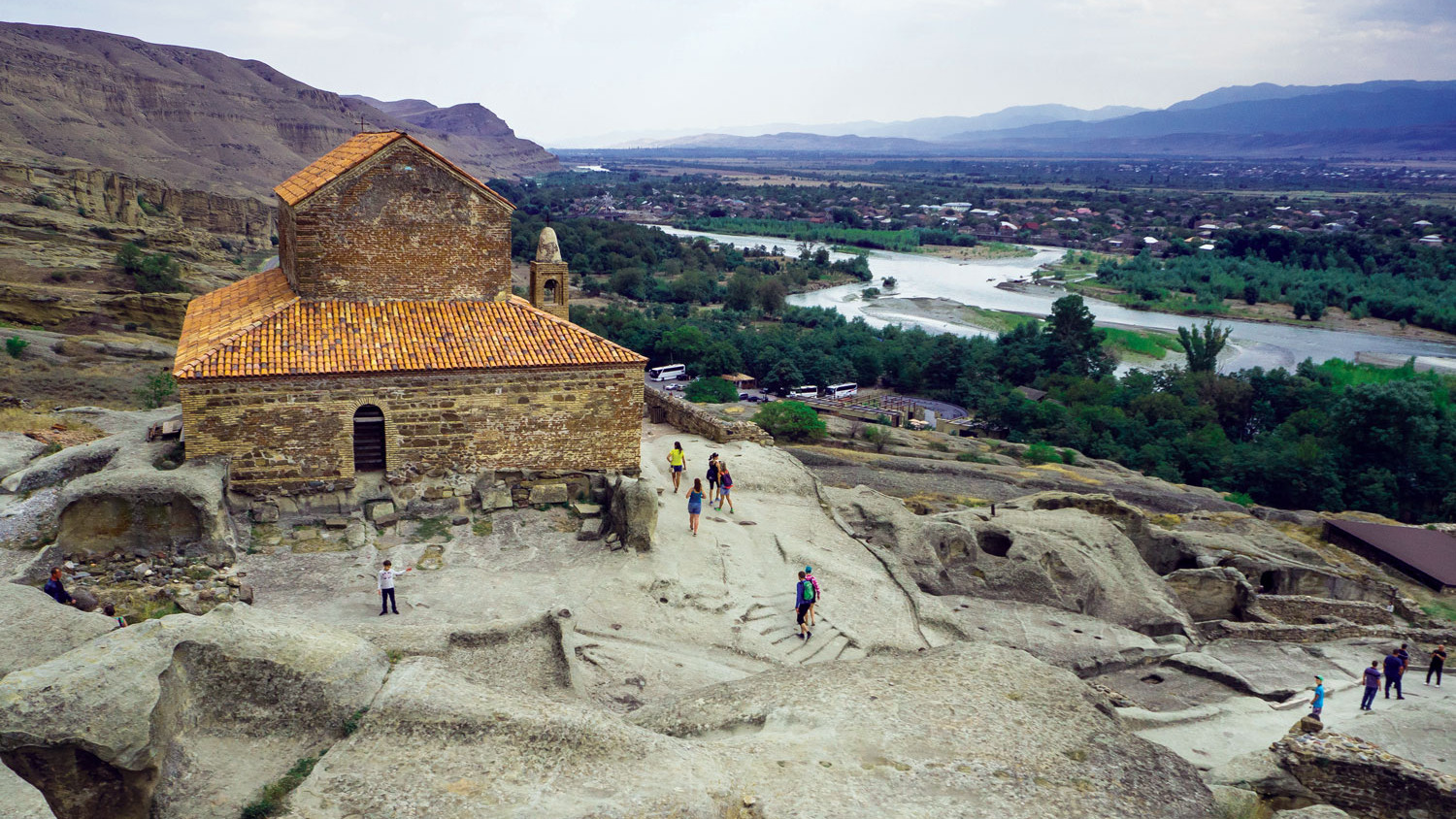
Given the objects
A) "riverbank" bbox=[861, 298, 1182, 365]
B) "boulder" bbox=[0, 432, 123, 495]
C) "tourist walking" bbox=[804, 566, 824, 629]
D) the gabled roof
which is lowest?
"riverbank" bbox=[861, 298, 1182, 365]

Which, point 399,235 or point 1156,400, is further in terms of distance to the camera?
point 1156,400

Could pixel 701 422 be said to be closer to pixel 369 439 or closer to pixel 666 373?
pixel 369 439

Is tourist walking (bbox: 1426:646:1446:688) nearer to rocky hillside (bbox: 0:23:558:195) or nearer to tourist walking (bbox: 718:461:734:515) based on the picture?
tourist walking (bbox: 718:461:734:515)

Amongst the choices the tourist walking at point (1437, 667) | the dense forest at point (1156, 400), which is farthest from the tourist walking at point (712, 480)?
the dense forest at point (1156, 400)

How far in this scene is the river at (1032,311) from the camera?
219ft

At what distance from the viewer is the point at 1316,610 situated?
72.5 ft

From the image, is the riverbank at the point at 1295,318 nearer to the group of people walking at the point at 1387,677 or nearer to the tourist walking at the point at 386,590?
the group of people walking at the point at 1387,677

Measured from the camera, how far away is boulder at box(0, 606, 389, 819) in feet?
26.6

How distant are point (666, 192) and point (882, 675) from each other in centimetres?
17802

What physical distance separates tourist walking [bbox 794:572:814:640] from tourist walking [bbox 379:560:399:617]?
6132mm

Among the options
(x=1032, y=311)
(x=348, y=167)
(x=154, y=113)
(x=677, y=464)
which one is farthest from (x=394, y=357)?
(x=154, y=113)

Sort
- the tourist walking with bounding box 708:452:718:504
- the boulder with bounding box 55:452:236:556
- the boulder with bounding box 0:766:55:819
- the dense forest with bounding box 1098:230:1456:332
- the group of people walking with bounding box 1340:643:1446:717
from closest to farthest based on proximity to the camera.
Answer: the boulder with bounding box 0:766:55:819, the boulder with bounding box 55:452:236:556, the group of people walking with bounding box 1340:643:1446:717, the tourist walking with bounding box 708:452:718:504, the dense forest with bounding box 1098:230:1456:332

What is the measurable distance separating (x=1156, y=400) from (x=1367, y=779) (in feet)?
122

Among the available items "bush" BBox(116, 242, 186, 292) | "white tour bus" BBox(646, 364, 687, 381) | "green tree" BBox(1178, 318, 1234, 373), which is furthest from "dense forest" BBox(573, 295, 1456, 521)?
"bush" BBox(116, 242, 186, 292)
